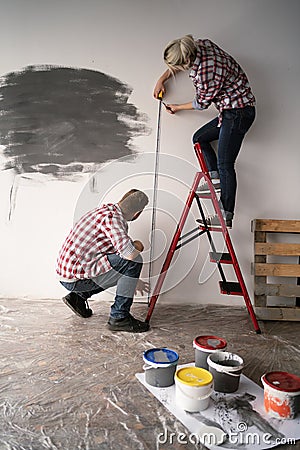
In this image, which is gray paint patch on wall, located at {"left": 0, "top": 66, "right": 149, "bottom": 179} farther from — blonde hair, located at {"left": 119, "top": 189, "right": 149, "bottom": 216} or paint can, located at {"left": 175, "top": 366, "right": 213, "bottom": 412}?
paint can, located at {"left": 175, "top": 366, "right": 213, "bottom": 412}

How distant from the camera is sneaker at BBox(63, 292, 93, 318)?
306 centimetres

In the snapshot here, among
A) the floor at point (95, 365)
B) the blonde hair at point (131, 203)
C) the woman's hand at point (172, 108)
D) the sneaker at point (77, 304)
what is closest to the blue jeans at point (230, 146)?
the woman's hand at point (172, 108)

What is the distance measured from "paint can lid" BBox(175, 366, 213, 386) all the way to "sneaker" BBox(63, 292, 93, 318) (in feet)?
3.91

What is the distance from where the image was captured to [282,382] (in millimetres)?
1902

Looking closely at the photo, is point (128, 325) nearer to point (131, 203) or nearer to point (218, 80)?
point (131, 203)

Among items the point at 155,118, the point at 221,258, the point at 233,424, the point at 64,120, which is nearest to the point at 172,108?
the point at 155,118

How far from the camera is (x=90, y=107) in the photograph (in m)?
3.36

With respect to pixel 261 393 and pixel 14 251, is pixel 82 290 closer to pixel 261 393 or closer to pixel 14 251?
pixel 14 251

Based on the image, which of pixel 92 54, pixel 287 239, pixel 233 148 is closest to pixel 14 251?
pixel 92 54

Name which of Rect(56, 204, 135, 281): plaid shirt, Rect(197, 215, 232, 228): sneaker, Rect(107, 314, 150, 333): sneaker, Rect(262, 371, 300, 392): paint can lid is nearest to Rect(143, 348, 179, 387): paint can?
Rect(262, 371, 300, 392): paint can lid

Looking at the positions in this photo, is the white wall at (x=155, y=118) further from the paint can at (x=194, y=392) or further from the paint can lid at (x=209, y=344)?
the paint can at (x=194, y=392)

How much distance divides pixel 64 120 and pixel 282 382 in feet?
7.49

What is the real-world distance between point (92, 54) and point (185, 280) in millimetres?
1681

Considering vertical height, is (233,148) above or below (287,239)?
above
